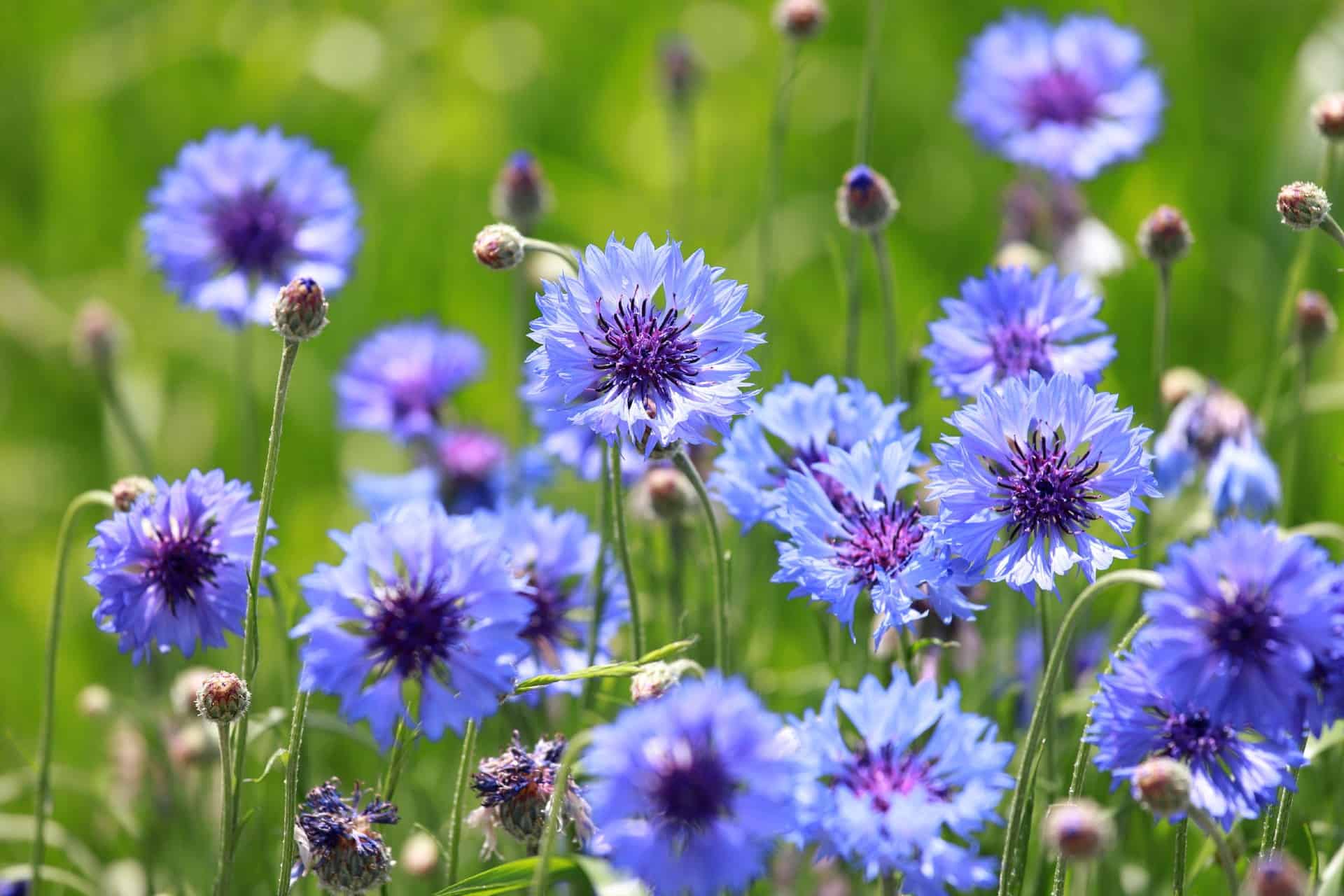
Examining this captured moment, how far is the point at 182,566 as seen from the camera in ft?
3.85

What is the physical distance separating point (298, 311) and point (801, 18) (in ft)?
2.91

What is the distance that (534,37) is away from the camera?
140 inches

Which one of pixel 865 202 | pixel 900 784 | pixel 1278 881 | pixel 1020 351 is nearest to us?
pixel 1278 881

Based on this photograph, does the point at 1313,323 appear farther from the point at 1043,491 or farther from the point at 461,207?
the point at 461,207

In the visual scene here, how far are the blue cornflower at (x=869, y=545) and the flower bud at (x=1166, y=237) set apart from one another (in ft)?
1.42

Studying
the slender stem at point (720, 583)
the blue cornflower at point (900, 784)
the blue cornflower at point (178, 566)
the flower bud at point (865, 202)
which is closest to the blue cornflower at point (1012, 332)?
the flower bud at point (865, 202)

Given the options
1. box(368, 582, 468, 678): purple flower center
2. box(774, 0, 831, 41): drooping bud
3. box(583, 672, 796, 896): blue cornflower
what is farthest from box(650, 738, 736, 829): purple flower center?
box(774, 0, 831, 41): drooping bud

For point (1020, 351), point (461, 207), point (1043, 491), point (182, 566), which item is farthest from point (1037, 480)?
point (461, 207)

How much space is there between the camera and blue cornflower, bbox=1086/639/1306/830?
3.29ft

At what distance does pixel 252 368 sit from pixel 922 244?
1422mm

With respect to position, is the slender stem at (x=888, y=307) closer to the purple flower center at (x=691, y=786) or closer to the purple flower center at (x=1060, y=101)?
the purple flower center at (x=1060, y=101)

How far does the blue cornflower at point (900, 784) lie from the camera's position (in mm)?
922

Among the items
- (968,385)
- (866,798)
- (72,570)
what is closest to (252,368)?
(72,570)

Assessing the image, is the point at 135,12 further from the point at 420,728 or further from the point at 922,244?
the point at 420,728
